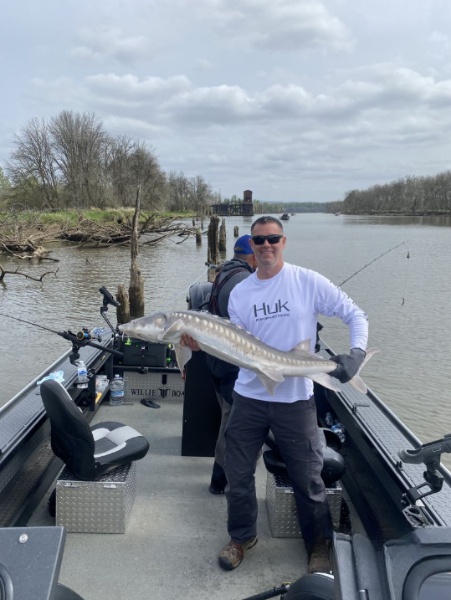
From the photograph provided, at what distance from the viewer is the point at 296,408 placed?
8.95 ft

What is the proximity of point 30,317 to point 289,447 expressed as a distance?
13896mm

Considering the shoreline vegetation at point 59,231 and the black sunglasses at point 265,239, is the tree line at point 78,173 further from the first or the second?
the black sunglasses at point 265,239

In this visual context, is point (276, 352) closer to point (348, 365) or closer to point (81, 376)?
point (348, 365)

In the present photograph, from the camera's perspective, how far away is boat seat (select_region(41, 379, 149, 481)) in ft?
9.87

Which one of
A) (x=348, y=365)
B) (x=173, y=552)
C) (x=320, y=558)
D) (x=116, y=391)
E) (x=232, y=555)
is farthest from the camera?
(x=116, y=391)

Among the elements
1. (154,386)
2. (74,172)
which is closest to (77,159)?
(74,172)

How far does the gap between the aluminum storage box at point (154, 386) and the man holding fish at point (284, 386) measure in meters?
2.89

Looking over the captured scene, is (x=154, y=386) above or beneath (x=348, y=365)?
beneath

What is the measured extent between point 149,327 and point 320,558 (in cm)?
178

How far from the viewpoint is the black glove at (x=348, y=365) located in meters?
2.47

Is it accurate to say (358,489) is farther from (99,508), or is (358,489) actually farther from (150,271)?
(150,271)

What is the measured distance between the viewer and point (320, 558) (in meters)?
2.90

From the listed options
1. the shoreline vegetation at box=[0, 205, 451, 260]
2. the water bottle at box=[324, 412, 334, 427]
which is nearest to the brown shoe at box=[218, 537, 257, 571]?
the water bottle at box=[324, 412, 334, 427]

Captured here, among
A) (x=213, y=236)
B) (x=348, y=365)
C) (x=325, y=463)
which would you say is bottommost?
(x=325, y=463)
